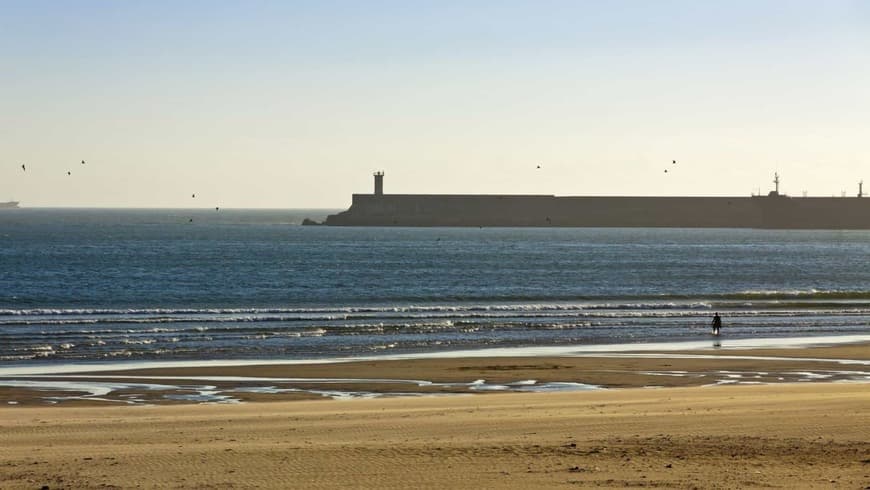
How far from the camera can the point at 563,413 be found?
784 inches

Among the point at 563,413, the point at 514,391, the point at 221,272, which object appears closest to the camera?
the point at 563,413

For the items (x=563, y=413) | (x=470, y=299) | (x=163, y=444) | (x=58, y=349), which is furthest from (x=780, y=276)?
(x=163, y=444)

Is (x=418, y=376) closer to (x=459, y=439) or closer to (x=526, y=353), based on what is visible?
(x=526, y=353)

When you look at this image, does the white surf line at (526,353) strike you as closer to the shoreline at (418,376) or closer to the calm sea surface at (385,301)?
the shoreline at (418,376)

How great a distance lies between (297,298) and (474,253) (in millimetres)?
60573

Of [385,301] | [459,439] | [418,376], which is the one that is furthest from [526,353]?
[385,301]

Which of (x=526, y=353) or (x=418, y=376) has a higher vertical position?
(x=418, y=376)

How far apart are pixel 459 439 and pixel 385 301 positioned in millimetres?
43025

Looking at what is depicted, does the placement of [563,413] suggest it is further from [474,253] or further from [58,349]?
[474,253]

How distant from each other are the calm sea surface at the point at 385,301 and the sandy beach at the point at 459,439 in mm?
11679

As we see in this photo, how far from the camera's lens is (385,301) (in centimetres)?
5988

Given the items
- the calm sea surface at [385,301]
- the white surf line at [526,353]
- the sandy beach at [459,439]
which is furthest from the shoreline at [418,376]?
the calm sea surface at [385,301]

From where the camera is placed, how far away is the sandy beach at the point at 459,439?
14078 millimetres

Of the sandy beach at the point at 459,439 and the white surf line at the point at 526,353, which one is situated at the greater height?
the sandy beach at the point at 459,439
